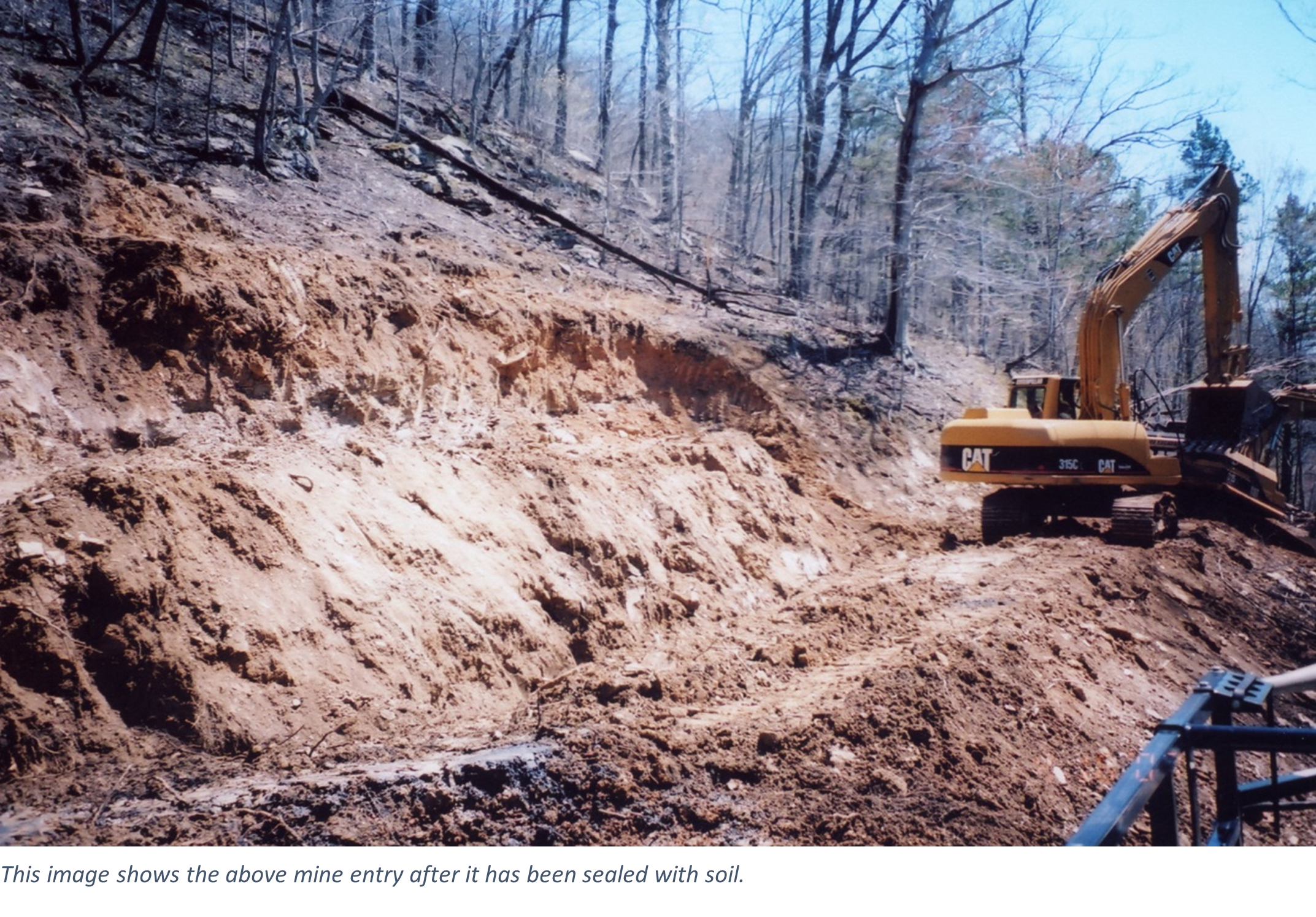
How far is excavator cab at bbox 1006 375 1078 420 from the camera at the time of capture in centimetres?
930

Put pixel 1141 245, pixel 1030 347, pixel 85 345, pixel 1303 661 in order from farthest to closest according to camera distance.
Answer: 1. pixel 1030 347
2. pixel 1141 245
3. pixel 1303 661
4. pixel 85 345

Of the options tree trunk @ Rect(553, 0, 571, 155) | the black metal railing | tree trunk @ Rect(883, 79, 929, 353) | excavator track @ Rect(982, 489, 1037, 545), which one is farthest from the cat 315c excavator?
tree trunk @ Rect(553, 0, 571, 155)

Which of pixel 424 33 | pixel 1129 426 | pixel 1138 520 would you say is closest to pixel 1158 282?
pixel 1129 426

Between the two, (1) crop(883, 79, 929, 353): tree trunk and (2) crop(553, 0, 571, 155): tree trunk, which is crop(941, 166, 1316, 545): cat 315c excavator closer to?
(1) crop(883, 79, 929, 353): tree trunk

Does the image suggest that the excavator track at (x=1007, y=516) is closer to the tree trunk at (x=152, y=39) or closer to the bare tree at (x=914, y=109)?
the bare tree at (x=914, y=109)

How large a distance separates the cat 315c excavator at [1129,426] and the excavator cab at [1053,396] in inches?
0.5

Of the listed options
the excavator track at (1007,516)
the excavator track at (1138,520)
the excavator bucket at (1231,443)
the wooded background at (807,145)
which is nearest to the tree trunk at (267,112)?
the wooded background at (807,145)

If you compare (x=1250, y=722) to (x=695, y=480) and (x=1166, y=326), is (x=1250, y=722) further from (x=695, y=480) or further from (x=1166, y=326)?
(x=1166, y=326)

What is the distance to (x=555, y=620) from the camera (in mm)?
5945

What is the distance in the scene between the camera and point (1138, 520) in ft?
27.0

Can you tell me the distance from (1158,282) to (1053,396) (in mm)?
1658

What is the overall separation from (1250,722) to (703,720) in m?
2.48
